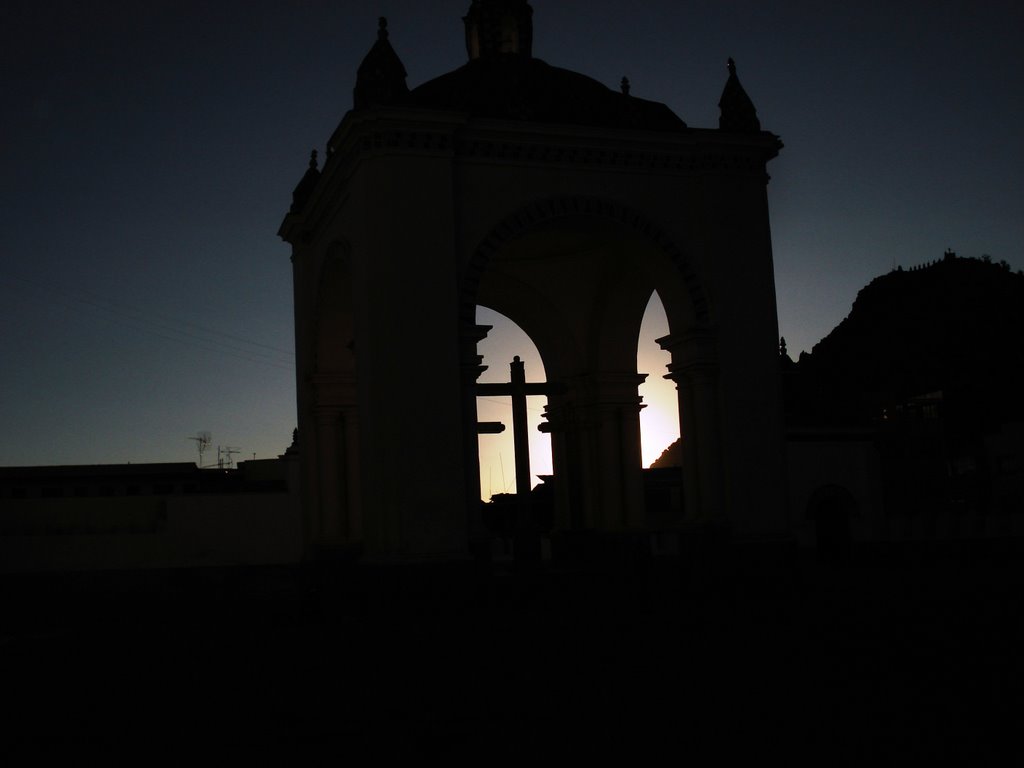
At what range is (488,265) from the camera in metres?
11.9

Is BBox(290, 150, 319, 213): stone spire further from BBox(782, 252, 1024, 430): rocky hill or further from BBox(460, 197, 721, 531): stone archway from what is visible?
BBox(782, 252, 1024, 430): rocky hill

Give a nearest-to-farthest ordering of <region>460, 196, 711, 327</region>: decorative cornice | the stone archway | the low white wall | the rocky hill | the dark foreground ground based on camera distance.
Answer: the dark foreground ground, <region>460, 196, 711, 327</region>: decorative cornice, the stone archway, the low white wall, the rocky hill

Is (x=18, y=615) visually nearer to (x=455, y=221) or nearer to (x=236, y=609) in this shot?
(x=236, y=609)

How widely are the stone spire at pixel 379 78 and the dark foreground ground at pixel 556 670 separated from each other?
4373mm

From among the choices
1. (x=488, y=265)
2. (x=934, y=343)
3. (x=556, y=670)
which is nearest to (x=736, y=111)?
(x=488, y=265)

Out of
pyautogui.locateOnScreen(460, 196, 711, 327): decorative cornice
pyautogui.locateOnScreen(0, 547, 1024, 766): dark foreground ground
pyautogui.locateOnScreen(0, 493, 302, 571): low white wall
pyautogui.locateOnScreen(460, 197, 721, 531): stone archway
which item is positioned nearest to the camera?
pyautogui.locateOnScreen(0, 547, 1024, 766): dark foreground ground

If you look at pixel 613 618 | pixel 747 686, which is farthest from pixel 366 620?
pixel 747 686

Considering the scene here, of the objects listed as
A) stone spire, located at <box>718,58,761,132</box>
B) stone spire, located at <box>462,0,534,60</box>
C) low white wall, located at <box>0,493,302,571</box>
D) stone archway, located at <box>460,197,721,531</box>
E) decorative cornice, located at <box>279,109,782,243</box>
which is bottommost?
low white wall, located at <box>0,493,302,571</box>

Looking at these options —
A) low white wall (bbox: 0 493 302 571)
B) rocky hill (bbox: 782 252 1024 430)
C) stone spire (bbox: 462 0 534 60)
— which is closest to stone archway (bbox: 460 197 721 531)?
stone spire (bbox: 462 0 534 60)

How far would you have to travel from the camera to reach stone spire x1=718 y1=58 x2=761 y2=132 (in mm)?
11891

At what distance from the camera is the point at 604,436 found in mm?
14031

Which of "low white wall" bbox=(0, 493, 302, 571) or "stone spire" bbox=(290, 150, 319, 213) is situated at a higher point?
Result: "stone spire" bbox=(290, 150, 319, 213)

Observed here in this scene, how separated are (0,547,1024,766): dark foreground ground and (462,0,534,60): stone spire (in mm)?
6095

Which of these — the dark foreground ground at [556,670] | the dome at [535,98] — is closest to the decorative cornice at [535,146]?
the dome at [535,98]
